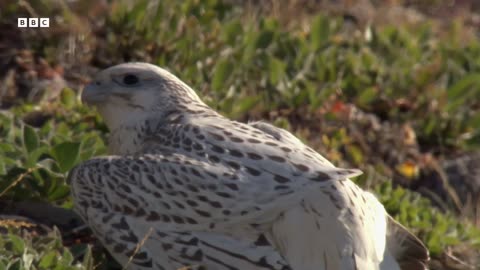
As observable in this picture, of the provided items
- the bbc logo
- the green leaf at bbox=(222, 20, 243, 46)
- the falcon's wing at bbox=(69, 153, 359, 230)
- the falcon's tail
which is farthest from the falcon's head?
the green leaf at bbox=(222, 20, 243, 46)

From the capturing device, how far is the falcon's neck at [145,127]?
6.41 meters

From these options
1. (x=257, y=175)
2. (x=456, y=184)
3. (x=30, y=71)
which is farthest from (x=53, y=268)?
(x=456, y=184)

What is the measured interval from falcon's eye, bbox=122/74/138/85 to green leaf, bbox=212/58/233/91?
1628 mm

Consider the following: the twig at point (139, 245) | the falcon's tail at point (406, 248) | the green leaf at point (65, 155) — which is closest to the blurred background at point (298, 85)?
the green leaf at point (65, 155)

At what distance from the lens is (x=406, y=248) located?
6.04m

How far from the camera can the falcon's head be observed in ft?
21.6

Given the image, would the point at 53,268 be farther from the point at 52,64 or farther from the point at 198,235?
the point at 52,64

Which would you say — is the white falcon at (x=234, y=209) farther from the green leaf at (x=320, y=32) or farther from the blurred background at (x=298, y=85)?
the green leaf at (x=320, y=32)

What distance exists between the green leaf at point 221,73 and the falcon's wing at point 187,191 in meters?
2.45

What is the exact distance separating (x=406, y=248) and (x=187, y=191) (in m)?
1.19

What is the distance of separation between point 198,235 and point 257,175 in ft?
1.29

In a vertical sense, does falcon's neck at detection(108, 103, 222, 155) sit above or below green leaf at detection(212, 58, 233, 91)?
above

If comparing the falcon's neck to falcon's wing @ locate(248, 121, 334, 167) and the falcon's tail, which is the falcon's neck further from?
the falcon's tail

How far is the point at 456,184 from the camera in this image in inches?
330
